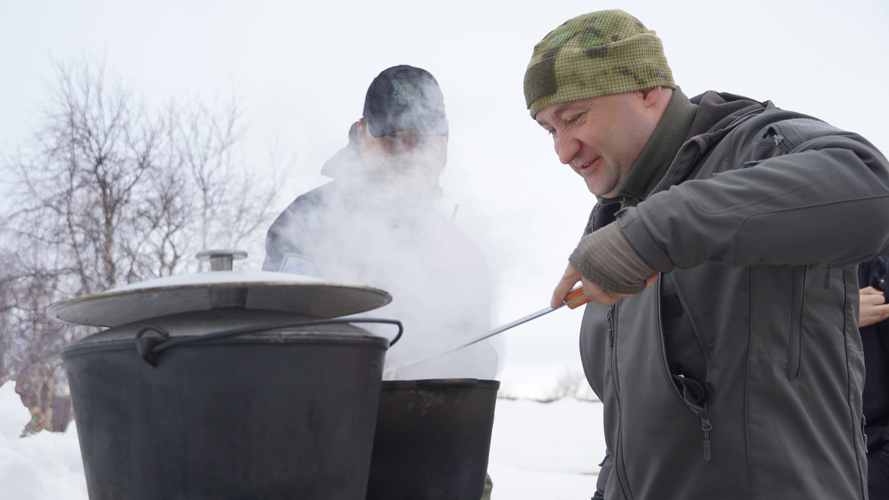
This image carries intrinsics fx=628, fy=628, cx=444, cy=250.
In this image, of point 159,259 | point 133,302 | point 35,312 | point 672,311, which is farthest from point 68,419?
point 672,311

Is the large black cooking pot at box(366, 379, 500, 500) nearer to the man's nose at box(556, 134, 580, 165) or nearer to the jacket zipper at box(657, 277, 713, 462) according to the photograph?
the jacket zipper at box(657, 277, 713, 462)

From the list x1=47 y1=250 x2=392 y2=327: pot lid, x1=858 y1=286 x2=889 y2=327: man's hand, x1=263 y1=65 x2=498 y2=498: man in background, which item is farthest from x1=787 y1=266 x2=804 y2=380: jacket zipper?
x1=263 y1=65 x2=498 y2=498: man in background

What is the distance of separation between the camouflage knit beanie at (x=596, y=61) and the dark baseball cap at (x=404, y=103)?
1.05 metres

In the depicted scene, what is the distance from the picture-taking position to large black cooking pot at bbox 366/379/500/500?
166cm

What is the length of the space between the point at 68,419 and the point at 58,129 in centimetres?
434

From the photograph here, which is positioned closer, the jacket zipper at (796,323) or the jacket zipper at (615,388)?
the jacket zipper at (796,323)

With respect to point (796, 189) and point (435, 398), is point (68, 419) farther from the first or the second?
point (796, 189)

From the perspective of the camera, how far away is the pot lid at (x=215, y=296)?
1263 millimetres

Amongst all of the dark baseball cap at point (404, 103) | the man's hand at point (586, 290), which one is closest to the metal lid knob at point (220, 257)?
the man's hand at point (586, 290)

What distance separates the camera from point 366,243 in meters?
2.68

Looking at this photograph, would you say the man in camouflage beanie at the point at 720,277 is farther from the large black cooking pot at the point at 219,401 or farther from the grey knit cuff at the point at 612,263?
the large black cooking pot at the point at 219,401

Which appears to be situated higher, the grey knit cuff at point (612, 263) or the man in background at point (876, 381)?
→ the grey knit cuff at point (612, 263)

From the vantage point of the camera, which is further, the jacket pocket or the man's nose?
the man's nose

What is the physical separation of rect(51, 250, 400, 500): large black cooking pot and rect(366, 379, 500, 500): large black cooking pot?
290mm
